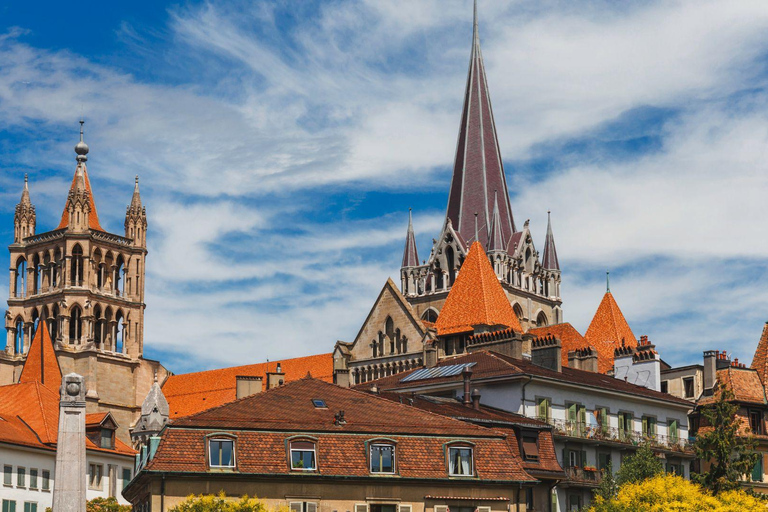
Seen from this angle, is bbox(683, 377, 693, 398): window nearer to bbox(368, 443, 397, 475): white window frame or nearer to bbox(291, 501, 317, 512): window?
bbox(368, 443, 397, 475): white window frame

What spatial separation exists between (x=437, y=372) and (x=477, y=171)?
321 feet

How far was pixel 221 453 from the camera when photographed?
52031 millimetres

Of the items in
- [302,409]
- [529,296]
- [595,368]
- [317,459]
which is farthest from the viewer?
[529,296]

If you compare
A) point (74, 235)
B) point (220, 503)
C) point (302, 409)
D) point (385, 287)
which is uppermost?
point (74, 235)

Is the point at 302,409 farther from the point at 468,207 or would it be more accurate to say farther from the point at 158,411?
the point at 468,207

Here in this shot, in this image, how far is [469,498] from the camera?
53969mm

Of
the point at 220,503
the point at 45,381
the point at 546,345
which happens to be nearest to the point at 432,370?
the point at 546,345

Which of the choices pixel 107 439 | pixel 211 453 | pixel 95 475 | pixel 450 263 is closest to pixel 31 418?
pixel 95 475

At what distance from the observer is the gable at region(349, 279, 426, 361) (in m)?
116

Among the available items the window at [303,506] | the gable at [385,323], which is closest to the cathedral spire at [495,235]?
the gable at [385,323]

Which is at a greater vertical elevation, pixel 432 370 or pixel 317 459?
pixel 432 370

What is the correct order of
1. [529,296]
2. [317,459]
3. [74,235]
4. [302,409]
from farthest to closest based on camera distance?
[529,296] → [74,235] → [302,409] → [317,459]

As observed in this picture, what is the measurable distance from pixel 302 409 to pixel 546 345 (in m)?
25.7

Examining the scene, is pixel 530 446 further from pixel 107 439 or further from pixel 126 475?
pixel 107 439
